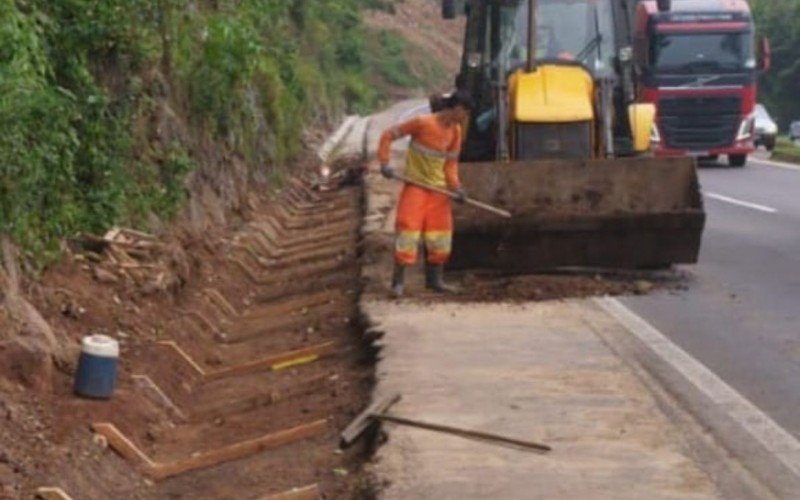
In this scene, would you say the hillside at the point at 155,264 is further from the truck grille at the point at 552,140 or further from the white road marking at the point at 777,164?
the white road marking at the point at 777,164

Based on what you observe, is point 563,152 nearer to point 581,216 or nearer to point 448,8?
point 581,216

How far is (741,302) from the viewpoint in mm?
16266

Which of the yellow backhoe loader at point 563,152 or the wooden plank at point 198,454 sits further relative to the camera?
the yellow backhoe loader at point 563,152

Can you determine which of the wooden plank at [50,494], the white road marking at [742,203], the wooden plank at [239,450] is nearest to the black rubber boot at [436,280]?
the wooden plank at [239,450]

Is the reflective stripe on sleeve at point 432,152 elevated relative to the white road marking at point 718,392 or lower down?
elevated

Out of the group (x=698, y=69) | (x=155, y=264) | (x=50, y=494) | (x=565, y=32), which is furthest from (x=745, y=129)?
(x=50, y=494)

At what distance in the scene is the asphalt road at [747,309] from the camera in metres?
12.4

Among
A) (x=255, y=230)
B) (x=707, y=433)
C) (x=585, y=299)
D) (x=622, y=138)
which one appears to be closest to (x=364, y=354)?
(x=585, y=299)

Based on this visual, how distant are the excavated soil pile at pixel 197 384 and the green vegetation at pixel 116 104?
1.69ft

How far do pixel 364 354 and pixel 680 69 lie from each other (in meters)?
25.8

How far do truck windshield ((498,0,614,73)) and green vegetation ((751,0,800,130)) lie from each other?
67638 mm

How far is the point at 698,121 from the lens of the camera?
39.5 m

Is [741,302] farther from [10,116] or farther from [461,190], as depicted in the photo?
[10,116]

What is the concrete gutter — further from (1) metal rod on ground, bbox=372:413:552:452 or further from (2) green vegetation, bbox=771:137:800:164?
(2) green vegetation, bbox=771:137:800:164
